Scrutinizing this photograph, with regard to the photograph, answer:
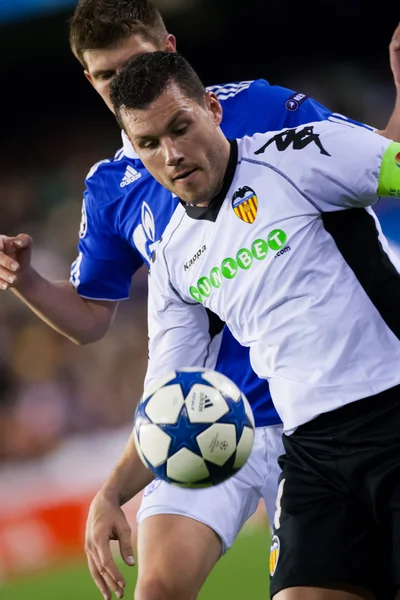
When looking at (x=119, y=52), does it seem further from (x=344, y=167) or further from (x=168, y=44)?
(x=344, y=167)

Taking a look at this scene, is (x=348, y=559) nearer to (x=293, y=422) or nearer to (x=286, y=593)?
(x=286, y=593)

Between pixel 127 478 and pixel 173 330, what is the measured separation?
529 mm

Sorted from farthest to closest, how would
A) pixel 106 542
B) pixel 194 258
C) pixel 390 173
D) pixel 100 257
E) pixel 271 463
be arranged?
pixel 100 257 → pixel 271 463 → pixel 106 542 → pixel 194 258 → pixel 390 173

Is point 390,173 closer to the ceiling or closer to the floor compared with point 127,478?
closer to the ceiling

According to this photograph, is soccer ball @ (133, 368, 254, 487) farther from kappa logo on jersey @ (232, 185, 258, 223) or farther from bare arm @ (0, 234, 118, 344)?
bare arm @ (0, 234, 118, 344)

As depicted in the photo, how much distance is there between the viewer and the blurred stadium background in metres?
8.18

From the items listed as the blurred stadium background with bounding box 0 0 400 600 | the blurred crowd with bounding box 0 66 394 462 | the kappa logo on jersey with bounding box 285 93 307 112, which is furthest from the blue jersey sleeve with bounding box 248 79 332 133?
the blurred crowd with bounding box 0 66 394 462

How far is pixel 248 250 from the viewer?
2.62 meters

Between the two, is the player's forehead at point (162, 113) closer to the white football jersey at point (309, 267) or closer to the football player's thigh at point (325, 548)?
the white football jersey at point (309, 267)

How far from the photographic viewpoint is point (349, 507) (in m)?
2.50

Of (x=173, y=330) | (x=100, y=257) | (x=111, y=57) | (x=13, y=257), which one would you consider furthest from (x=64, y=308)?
(x=111, y=57)

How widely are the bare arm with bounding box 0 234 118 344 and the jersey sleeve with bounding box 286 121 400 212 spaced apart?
131 centimetres

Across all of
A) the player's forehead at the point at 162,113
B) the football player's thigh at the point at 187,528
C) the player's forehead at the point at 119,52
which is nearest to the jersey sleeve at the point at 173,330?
the football player's thigh at the point at 187,528

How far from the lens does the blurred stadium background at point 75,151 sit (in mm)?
8180
